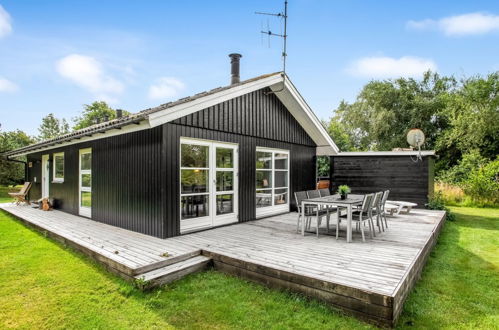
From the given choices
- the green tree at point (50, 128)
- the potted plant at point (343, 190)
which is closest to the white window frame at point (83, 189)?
the potted plant at point (343, 190)

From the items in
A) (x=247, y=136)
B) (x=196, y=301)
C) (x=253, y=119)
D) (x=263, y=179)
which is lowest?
(x=196, y=301)

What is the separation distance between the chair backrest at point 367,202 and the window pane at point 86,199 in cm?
658

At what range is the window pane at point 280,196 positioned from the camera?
810cm

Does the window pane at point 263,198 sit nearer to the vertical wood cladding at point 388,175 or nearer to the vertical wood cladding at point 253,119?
the vertical wood cladding at point 253,119

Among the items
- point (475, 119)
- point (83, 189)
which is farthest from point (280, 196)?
point (475, 119)

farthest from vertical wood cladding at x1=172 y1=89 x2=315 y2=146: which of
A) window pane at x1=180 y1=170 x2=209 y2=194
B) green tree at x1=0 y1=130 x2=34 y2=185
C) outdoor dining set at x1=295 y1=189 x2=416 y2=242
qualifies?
green tree at x1=0 y1=130 x2=34 y2=185

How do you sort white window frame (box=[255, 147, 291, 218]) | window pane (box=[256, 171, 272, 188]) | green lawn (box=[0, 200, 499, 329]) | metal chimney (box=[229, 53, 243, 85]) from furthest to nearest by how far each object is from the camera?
1. metal chimney (box=[229, 53, 243, 85])
2. white window frame (box=[255, 147, 291, 218])
3. window pane (box=[256, 171, 272, 188])
4. green lawn (box=[0, 200, 499, 329])

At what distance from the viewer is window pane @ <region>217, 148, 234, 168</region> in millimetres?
6232

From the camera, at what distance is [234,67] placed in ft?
25.3

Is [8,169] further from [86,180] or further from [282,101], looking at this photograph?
[282,101]

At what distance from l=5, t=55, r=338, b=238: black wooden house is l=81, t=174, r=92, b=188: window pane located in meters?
0.03

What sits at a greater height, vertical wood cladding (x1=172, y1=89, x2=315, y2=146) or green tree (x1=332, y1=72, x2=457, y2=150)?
green tree (x1=332, y1=72, x2=457, y2=150)

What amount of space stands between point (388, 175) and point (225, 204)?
6.58 meters

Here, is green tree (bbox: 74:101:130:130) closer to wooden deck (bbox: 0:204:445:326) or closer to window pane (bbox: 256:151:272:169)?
window pane (bbox: 256:151:272:169)
